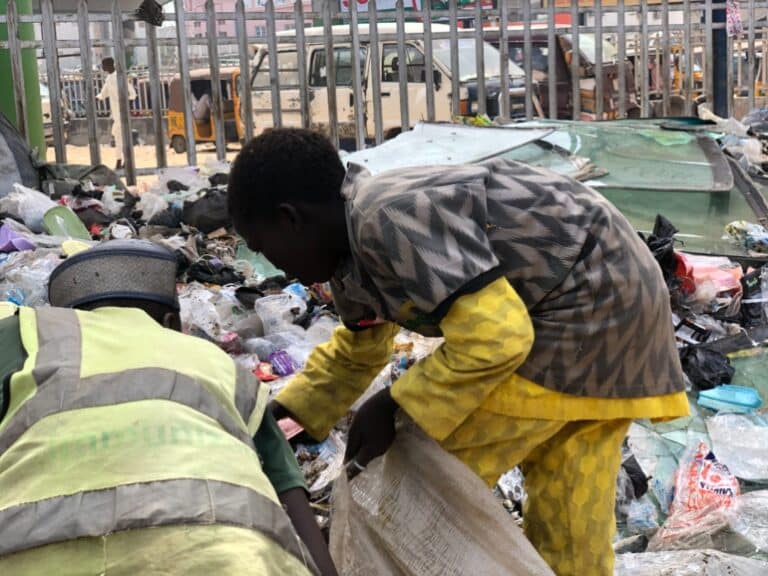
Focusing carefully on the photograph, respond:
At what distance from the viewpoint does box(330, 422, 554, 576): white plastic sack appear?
6.61 feet

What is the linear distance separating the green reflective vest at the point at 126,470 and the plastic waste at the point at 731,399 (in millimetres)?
→ 2937

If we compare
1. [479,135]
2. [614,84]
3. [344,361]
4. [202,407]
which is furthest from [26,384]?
[614,84]

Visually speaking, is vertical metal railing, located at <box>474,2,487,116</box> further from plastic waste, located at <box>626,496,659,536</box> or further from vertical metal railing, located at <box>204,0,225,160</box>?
plastic waste, located at <box>626,496,659,536</box>

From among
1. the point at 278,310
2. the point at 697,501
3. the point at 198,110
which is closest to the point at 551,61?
the point at 278,310

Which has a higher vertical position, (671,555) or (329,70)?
(329,70)

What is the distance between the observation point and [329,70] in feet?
33.2

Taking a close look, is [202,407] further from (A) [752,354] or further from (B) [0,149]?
(B) [0,149]

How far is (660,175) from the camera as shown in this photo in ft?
21.5

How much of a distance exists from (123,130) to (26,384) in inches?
335

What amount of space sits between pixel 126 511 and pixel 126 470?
0.19 feet

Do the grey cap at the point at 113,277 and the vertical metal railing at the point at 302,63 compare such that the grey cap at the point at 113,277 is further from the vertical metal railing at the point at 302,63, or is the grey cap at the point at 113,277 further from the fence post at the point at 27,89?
the fence post at the point at 27,89

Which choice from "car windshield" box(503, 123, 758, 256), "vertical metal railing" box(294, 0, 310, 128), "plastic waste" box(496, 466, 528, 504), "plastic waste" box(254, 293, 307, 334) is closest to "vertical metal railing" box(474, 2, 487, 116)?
"vertical metal railing" box(294, 0, 310, 128)

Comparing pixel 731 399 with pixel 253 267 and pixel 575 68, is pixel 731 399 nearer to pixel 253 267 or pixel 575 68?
pixel 253 267

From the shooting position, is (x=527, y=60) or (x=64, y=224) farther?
(x=527, y=60)
